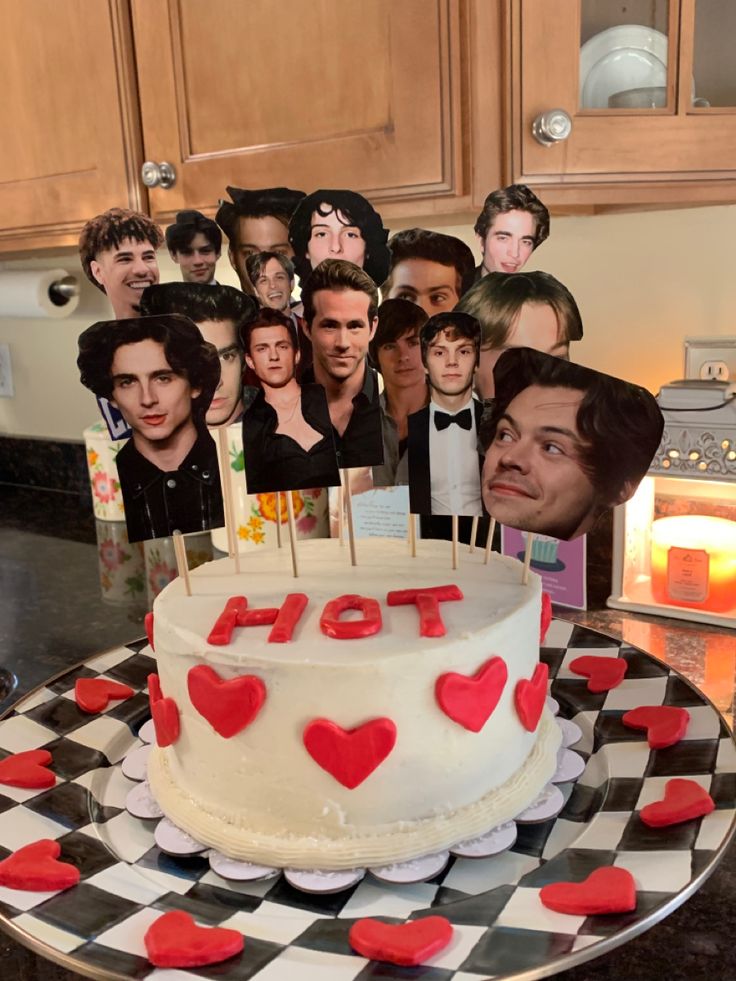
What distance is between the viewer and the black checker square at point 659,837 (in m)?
0.72

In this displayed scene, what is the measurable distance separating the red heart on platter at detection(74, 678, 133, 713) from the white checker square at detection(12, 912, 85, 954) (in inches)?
14.4

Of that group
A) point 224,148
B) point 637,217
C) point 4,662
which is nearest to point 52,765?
point 4,662

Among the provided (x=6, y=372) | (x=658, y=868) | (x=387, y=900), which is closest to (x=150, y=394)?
(x=387, y=900)

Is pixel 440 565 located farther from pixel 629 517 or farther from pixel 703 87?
pixel 703 87

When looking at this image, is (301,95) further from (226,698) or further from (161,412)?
(226,698)

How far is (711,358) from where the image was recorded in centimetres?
133

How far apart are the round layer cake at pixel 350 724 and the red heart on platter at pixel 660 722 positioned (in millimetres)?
124

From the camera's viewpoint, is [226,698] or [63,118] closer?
[226,698]

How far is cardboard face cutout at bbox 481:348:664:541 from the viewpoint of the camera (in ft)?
2.50

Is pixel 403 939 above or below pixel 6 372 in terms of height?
below

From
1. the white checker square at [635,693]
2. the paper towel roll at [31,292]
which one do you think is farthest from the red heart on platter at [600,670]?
the paper towel roll at [31,292]

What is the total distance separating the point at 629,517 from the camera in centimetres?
128

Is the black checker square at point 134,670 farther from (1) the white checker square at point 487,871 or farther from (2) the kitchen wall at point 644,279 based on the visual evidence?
(2) the kitchen wall at point 644,279

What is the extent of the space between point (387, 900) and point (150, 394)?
475 mm
